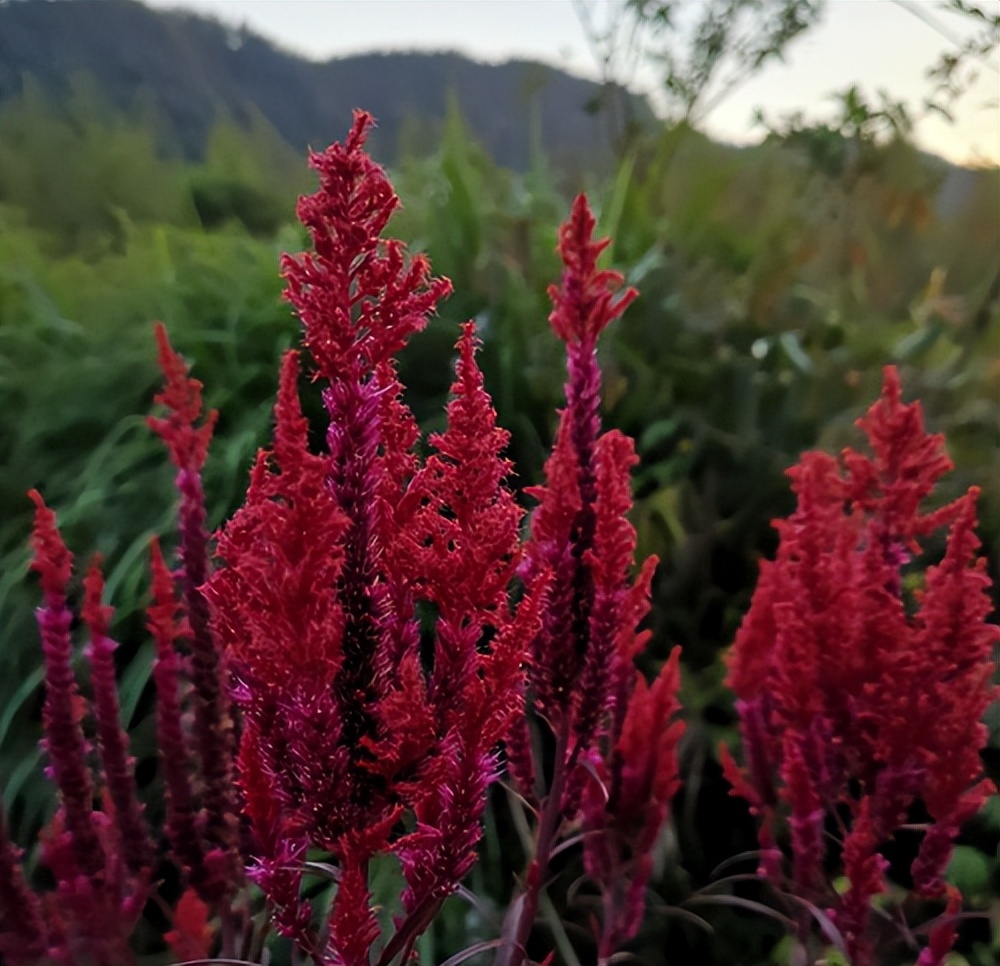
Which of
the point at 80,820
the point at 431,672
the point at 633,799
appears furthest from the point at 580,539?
the point at 80,820

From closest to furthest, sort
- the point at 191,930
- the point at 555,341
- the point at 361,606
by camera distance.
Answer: the point at 361,606, the point at 191,930, the point at 555,341

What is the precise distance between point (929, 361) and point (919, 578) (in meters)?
0.33

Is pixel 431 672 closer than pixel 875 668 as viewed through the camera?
Yes

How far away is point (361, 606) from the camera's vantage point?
11.0 inches

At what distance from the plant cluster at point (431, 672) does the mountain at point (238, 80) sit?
596mm

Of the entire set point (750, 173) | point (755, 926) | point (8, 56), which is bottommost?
point (755, 926)

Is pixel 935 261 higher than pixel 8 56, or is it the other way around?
pixel 8 56

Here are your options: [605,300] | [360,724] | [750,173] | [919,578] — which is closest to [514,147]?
[750,173]

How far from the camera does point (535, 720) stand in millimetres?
655

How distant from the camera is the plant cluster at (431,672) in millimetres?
277

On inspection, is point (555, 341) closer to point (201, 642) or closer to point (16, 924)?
point (201, 642)

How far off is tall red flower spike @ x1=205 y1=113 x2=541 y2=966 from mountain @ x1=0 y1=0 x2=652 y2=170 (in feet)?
2.14

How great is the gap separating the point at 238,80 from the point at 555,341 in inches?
19.0

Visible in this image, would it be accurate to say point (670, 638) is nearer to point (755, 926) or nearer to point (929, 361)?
point (755, 926)
